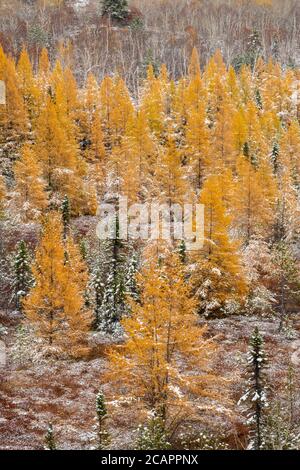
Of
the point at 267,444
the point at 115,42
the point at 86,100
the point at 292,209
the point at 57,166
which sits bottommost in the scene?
the point at 267,444

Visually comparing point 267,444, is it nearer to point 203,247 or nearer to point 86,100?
point 203,247

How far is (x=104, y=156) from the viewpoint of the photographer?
69.9 m

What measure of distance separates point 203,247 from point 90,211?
24754mm

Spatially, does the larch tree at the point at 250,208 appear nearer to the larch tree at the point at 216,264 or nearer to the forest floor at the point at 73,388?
the larch tree at the point at 216,264

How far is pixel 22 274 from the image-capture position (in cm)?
4206

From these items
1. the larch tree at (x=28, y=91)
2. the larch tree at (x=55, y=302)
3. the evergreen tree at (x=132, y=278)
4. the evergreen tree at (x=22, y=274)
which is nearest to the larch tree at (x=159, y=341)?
the larch tree at (x=55, y=302)

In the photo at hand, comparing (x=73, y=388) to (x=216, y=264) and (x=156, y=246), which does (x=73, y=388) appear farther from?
(x=156, y=246)

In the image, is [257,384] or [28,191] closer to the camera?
[257,384]

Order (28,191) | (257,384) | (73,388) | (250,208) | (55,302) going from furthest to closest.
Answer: (28,191), (250,208), (55,302), (73,388), (257,384)

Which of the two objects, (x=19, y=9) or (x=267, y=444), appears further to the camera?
(x=19, y=9)

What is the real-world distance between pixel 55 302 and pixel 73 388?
649 cm

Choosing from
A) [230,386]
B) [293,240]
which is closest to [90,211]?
[293,240]

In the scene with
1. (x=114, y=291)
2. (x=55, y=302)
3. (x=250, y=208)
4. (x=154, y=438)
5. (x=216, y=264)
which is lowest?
(x=154, y=438)

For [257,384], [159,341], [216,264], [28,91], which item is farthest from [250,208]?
[28,91]
